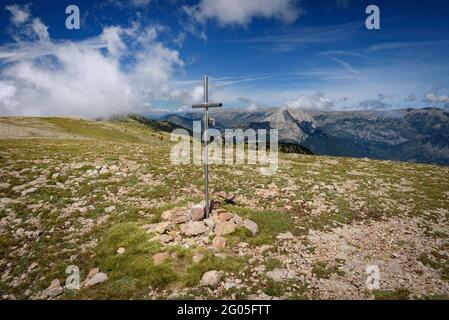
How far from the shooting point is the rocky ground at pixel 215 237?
12367 mm

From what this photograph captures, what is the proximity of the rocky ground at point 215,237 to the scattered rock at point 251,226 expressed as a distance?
12 centimetres

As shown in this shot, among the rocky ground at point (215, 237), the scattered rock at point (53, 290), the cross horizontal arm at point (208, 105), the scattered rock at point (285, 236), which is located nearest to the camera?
the scattered rock at point (53, 290)

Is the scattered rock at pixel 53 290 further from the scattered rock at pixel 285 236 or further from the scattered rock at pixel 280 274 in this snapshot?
the scattered rock at pixel 285 236

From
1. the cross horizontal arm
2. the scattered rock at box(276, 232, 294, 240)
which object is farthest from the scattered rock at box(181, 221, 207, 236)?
the cross horizontal arm

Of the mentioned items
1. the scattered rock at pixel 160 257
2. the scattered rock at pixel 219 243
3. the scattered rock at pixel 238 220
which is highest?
the scattered rock at pixel 238 220

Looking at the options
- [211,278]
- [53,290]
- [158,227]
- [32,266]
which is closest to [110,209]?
[158,227]

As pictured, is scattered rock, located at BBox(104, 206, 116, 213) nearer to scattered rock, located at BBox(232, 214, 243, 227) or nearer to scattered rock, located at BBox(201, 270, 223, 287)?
scattered rock, located at BBox(232, 214, 243, 227)

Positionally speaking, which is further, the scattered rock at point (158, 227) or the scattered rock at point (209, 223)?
the scattered rock at point (209, 223)

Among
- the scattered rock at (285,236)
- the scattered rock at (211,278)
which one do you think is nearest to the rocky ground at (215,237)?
the scattered rock at (211,278)
